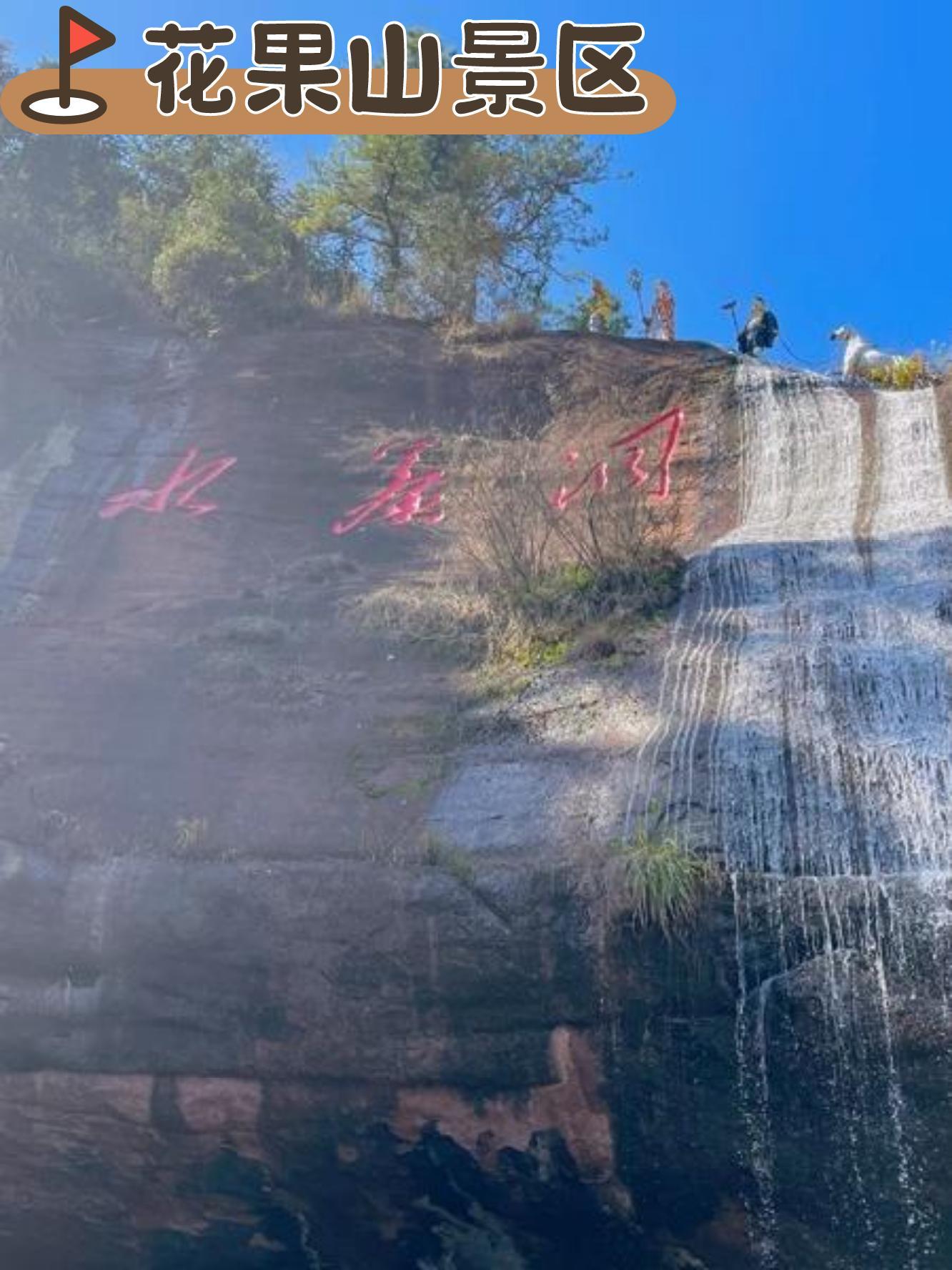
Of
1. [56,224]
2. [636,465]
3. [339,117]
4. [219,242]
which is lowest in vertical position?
[636,465]

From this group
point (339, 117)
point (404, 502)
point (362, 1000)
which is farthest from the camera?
point (404, 502)

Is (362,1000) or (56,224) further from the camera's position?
(56,224)

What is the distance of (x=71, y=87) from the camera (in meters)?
14.7

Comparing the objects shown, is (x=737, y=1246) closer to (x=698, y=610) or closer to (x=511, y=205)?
(x=698, y=610)

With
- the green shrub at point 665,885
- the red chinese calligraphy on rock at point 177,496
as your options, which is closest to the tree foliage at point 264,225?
the red chinese calligraphy on rock at point 177,496

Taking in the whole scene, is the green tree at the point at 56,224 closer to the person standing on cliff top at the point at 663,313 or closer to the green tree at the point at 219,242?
the green tree at the point at 219,242

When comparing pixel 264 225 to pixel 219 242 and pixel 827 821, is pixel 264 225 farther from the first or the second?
pixel 827 821

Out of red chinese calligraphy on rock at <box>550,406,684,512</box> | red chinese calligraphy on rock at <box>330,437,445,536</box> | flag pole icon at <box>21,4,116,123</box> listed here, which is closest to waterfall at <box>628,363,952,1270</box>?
red chinese calligraphy on rock at <box>550,406,684,512</box>

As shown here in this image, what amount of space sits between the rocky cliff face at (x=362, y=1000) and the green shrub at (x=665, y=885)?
0.12 m

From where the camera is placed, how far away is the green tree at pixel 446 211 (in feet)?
70.4

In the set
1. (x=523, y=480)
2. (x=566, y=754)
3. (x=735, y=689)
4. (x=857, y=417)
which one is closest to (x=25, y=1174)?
(x=566, y=754)

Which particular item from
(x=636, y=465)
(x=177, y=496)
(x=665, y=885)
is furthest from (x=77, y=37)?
(x=665, y=885)

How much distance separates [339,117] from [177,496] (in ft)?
17.5

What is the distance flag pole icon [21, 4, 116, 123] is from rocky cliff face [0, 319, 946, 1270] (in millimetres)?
5542
